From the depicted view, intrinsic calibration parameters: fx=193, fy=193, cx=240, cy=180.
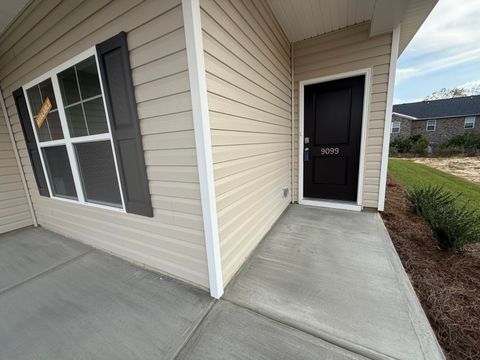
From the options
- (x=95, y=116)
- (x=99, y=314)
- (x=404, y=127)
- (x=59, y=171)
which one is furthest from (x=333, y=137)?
(x=404, y=127)

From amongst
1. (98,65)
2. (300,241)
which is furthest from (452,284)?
(98,65)

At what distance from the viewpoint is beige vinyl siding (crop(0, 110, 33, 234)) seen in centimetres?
294

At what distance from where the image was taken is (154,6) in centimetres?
129

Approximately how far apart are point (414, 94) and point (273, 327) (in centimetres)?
3462

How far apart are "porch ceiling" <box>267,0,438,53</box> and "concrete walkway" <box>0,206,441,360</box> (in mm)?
2523

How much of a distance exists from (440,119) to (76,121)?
23.6m

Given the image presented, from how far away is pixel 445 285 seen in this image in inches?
60.8

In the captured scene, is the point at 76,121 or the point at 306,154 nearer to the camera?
the point at 76,121

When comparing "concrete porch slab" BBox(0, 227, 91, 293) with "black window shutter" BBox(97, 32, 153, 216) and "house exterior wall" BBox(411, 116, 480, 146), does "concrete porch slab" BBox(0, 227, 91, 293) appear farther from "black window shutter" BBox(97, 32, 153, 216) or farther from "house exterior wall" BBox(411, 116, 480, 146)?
"house exterior wall" BBox(411, 116, 480, 146)

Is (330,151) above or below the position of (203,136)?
below

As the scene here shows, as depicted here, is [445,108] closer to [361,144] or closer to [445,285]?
[361,144]

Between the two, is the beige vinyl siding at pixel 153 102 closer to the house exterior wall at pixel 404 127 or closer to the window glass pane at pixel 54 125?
the window glass pane at pixel 54 125

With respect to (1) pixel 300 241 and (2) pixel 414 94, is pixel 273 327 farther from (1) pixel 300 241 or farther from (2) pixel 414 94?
(2) pixel 414 94

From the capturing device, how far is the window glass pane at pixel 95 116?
5.94ft
